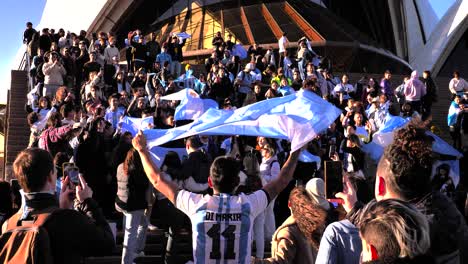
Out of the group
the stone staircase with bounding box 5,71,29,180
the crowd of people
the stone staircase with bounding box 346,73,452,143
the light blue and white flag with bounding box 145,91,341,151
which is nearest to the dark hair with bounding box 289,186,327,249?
the crowd of people

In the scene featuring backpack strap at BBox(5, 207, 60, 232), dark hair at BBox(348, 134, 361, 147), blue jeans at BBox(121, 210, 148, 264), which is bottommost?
blue jeans at BBox(121, 210, 148, 264)

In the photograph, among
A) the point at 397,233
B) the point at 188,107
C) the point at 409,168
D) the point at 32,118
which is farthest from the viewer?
the point at 188,107

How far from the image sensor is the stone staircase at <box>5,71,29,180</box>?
11444 mm

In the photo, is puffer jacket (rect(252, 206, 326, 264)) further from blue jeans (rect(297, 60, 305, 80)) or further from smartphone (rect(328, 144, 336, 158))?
blue jeans (rect(297, 60, 305, 80))

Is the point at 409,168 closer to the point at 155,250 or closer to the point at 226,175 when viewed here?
the point at 226,175

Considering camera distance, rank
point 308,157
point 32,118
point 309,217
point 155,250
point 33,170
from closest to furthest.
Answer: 1. point 33,170
2. point 309,217
3. point 155,250
4. point 32,118
5. point 308,157

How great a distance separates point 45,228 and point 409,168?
5.42 feet

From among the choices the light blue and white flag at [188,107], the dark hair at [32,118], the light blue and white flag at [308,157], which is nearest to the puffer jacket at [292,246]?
the light blue and white flag at [308,157]

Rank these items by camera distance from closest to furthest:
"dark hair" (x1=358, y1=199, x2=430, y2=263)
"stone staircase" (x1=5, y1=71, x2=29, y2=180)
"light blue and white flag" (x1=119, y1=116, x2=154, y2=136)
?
1. "dark hair" (x1=358, y1=199, x2=430, y2=263)
2. "light blue and white flag" (x1=119, y1=116, x2=154, y2=136)
3. "stone staircase" (x1=5, y1=71, x2=29, y2=180)

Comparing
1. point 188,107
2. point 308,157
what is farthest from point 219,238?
point 188,107

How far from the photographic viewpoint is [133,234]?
706 centimetres

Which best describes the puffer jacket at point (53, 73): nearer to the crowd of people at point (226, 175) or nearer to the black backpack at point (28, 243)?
the crowd of people at point (226, 175)

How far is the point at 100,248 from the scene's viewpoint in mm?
3152

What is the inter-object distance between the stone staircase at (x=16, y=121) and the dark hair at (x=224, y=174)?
6915 mm
